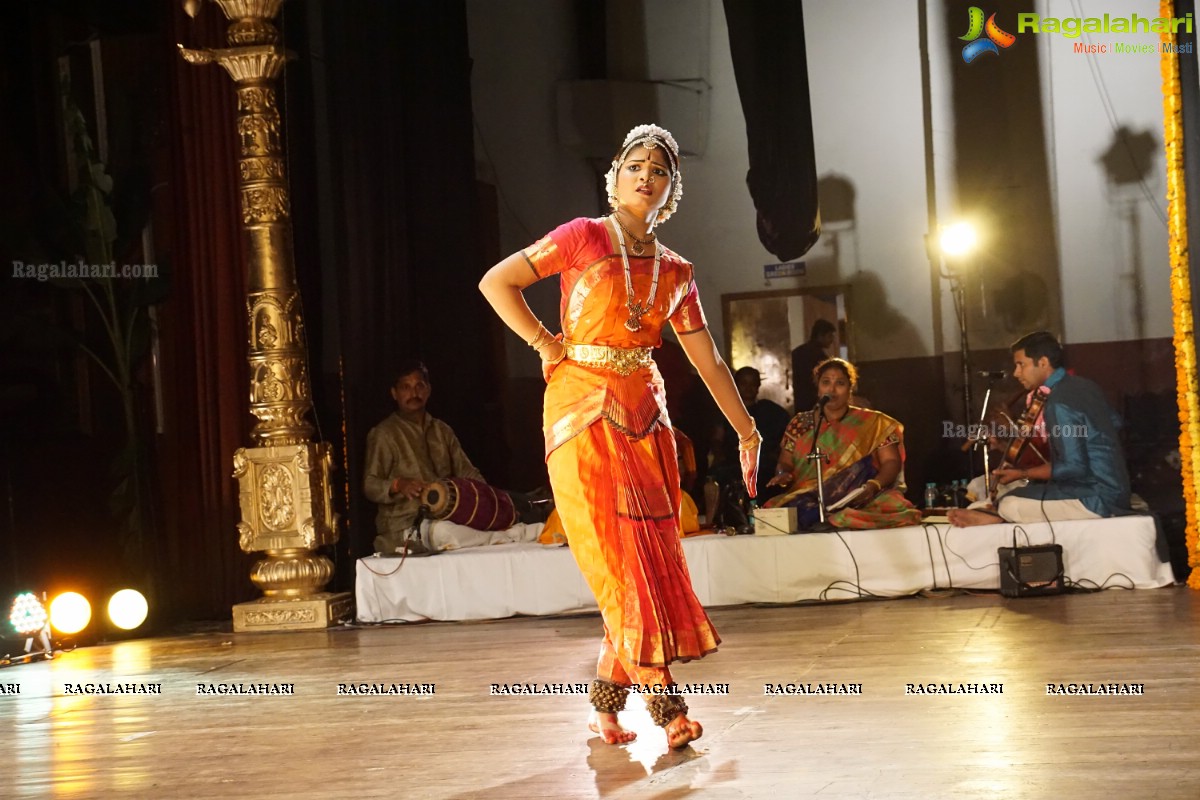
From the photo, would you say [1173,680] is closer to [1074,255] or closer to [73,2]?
[1074,255]

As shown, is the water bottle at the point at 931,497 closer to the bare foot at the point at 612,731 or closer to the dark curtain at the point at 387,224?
the dark curtain at the point at 387,224

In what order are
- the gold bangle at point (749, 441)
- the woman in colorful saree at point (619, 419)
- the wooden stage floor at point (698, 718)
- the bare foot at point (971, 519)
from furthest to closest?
the bare foot at point (971, 519) < the gold bangle at point (749, 441) < the woman in colorful saree at point (619, 419) < the wooden stage floor at point (698, 718)

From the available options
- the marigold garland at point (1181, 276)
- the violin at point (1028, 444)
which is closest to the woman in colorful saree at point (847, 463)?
the violin at point (1028, 444)

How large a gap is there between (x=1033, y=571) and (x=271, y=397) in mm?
3502

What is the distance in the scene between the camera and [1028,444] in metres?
6.52

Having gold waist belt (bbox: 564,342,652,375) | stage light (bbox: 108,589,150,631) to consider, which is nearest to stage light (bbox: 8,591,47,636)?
stage light (bbox: 108,589,150,631)

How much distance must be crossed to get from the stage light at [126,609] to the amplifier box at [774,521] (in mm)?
2878

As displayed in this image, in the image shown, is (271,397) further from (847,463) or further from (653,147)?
A: (653,147)

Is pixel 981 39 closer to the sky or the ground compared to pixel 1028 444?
closer to the sky

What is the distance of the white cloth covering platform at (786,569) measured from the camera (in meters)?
5.96

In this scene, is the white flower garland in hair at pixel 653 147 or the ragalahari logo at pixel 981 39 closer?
the white flower garland in hair at pixel 653 147

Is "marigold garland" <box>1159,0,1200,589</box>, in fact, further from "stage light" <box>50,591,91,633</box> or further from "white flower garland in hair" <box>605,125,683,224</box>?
"stage light" <box>50,591,91,633</box>

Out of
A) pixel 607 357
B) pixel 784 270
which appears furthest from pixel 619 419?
pixel 784 270

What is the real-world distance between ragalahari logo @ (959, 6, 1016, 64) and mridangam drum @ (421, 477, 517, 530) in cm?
372
